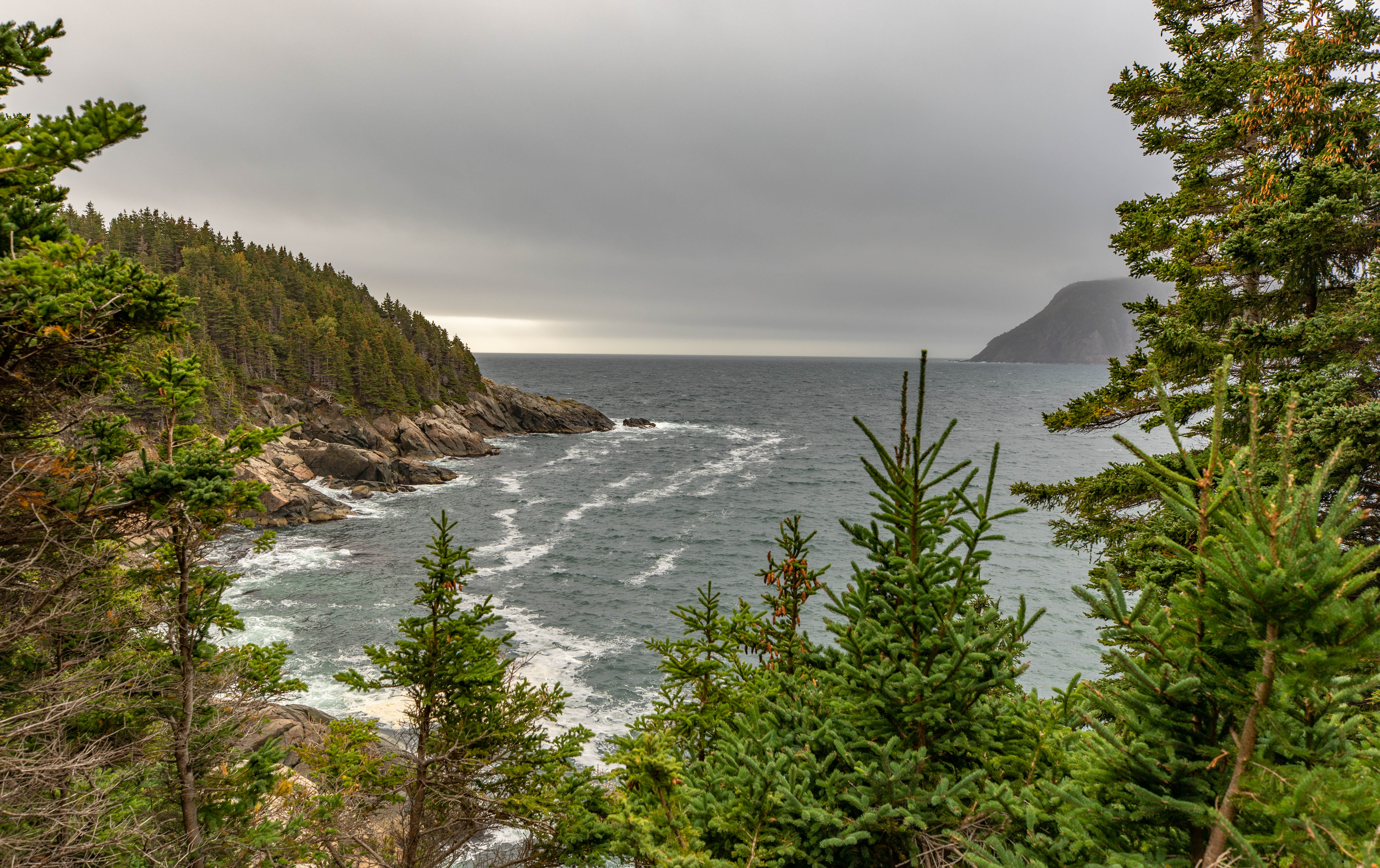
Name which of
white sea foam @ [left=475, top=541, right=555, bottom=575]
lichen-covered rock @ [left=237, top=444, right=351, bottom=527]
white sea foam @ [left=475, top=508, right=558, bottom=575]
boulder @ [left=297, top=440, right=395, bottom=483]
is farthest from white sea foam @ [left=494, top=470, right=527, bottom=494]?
white sea foam @ [left=475, top=541, right=555, bottom=575]

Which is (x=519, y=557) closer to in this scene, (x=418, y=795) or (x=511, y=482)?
(x=511, y=482)

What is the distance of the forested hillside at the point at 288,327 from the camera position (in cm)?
7450

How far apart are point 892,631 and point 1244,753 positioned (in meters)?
2.18

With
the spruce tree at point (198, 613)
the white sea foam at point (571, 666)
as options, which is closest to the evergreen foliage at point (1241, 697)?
the spruce tree at point (198, 613)

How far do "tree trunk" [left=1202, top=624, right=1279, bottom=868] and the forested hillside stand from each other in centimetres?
6976

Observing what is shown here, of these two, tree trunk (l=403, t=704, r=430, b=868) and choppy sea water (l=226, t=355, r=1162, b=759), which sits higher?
tree trunk (l=403, t=704, r=430, b=868)

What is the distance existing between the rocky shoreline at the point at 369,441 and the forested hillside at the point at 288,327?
11.6 ft

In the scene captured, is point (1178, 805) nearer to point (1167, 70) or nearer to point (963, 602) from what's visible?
point (963, 602)

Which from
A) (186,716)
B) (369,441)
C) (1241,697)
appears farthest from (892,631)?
(369,441)

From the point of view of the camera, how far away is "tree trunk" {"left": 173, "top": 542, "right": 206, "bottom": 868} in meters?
8.30

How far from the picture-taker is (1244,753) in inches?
109

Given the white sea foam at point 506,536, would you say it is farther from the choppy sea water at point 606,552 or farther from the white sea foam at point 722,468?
the white sea foam at point 722,468

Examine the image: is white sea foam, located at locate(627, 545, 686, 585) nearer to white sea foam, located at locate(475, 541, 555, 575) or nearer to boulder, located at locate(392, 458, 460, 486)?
white sea foam, located at locate(475, 541, 555, 575)

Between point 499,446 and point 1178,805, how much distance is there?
82.6 metres
